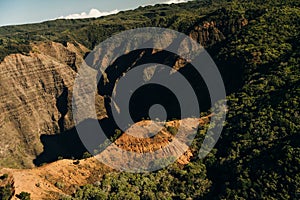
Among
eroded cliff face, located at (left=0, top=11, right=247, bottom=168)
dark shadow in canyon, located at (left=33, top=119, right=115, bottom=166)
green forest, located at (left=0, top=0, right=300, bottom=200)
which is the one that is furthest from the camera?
dark shadow in canyon, located at (left=33, top=119, right=115, bottom=166)

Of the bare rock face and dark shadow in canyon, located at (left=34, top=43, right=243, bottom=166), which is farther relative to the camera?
the bare rock face

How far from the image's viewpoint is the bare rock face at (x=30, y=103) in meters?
119

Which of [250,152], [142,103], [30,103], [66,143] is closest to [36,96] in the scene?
[30,103]

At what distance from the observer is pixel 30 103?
127 m

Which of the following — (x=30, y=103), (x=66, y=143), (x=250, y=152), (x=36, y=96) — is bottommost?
(x=66, y=143)

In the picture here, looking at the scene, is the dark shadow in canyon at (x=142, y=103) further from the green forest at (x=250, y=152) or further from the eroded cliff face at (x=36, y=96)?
the green forest at (x=250, y=152)

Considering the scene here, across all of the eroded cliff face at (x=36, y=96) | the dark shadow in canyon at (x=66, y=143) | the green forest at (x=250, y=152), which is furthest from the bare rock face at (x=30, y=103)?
the green forest at (x=250, y=152)

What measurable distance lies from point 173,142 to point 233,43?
4594 centimetres

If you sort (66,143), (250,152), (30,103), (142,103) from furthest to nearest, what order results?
1. (142,103)
2. (66,143)
3. (30,103)
4. (250,152)

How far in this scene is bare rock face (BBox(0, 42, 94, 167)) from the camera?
119m

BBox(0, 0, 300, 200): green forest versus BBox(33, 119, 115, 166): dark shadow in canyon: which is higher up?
BBox(0, 0, 300, 200): green forest

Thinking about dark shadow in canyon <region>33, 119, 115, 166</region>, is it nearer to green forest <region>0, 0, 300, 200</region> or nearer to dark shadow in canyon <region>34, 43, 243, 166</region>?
dark shadow in canyon <region>34, 43, 243, 166</region>

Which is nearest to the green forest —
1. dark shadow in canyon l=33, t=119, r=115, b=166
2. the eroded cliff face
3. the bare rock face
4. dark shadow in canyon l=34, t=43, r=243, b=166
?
dark shadow in canyon l=34, t=43, r=243, b=166

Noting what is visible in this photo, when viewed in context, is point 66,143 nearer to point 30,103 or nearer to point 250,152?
point 30,103
